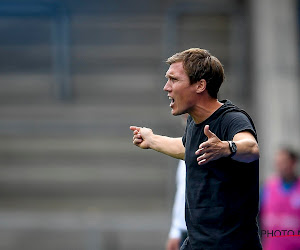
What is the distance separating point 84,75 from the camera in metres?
11.0

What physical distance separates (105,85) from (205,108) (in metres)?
7.64

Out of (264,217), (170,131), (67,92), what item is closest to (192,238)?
(264,217)

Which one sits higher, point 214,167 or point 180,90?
point 180,90

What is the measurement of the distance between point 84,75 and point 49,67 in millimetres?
586

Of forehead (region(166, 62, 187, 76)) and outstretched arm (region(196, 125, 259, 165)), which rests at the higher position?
forehead (region(166, 62, 187, 76))

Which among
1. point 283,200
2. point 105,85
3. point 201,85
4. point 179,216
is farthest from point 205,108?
point 105,85

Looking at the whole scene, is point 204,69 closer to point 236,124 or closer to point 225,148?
point 236,124

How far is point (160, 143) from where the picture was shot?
3.80 m

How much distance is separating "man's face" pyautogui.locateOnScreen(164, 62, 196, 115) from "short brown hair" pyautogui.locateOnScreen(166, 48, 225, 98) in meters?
0.03

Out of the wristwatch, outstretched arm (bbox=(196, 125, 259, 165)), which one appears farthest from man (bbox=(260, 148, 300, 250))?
the wristwatch

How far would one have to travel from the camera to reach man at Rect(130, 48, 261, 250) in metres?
3.20

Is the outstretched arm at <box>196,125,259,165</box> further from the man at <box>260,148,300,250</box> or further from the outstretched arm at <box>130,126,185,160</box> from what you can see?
the man at <box>260,148,300,250</box>

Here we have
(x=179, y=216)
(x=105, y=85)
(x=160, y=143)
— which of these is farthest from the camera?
(x=105, y=85)

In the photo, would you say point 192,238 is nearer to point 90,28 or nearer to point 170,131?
point 170,131
